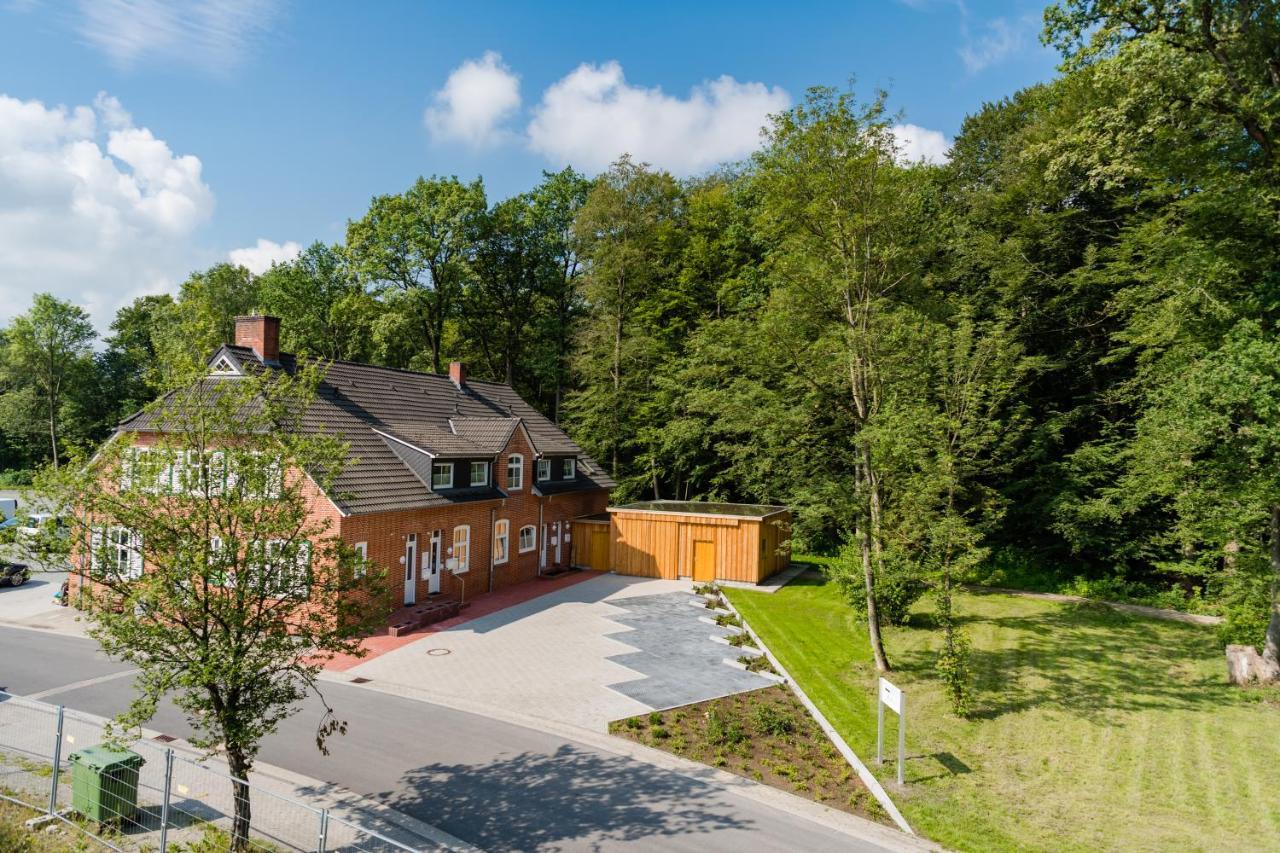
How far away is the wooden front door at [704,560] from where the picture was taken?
27.4 metres

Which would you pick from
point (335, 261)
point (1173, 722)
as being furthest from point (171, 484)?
A: point (335, 261)

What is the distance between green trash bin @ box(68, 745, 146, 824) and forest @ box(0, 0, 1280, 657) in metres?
5.42

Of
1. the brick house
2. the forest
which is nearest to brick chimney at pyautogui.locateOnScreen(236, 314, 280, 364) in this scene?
the brick house

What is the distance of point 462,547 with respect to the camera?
76.1ft

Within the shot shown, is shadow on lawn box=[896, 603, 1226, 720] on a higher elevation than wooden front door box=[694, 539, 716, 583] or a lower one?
lower

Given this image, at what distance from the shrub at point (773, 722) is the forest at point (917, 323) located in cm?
468

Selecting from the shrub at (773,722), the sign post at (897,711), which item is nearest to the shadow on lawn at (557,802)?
the shrub at (773,722)

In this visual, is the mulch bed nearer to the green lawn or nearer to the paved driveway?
the green lawn

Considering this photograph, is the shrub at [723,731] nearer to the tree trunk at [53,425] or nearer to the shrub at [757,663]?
the shrub at [757,663]

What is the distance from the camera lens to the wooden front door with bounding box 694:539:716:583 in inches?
1077

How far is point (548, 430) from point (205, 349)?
2355 cm

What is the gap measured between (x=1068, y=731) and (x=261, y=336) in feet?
77.4

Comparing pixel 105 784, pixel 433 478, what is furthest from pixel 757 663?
pixel 105 784

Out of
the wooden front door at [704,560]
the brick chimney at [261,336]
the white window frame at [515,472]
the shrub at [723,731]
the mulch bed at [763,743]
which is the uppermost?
the brick chimney at [261,336]
